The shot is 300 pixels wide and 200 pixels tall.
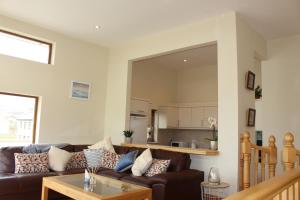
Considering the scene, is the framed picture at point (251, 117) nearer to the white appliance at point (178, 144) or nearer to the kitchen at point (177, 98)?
the kitchen at point (177, 98)

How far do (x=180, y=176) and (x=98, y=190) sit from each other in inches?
48.9

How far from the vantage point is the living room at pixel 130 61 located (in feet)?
13.0

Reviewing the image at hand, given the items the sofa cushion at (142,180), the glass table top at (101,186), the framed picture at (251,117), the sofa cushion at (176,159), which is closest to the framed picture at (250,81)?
the framed picture at (251,117)

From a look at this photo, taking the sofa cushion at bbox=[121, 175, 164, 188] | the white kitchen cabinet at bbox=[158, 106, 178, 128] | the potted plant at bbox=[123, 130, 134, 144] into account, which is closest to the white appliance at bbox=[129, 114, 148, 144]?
the potted plant at bbox=[123, 130, 134, 144]

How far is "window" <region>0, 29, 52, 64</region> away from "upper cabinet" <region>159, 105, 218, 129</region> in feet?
11.3

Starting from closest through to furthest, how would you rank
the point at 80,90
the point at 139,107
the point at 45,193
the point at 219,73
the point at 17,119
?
the point at 45,193 → the point at 219,73 → the point at 17,119 → the point at 80,90 → the point at 139,107

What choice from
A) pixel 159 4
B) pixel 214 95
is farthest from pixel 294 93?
pixel 159 4

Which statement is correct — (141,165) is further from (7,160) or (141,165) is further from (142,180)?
(7,160)

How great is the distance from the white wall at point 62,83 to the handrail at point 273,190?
4.39 metres

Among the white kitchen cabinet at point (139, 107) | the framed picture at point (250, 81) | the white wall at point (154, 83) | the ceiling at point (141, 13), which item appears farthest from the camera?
the white wall at point (154, 83)

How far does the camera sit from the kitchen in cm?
671

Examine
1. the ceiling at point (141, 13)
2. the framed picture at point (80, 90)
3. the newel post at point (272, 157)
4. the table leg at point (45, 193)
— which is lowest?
the table leg at point (45, 193)

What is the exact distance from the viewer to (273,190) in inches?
46.3

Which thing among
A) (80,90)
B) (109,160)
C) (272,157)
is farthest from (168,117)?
(272,157)
